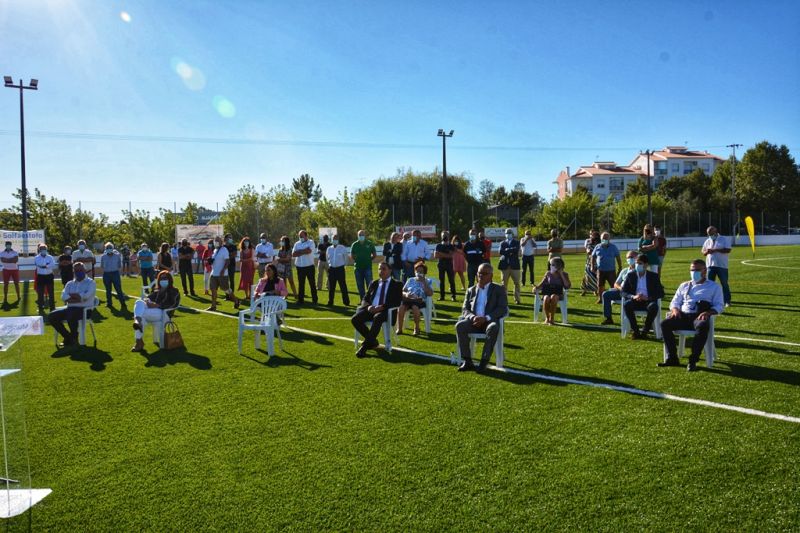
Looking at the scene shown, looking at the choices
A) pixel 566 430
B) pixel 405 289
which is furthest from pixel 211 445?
pixel 405 289

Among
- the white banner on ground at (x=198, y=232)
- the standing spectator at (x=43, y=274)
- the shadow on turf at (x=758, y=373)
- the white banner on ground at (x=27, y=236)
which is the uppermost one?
the white banner on ground at (x=198, y=232)

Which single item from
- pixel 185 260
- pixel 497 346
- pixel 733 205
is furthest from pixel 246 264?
pixel 733 205

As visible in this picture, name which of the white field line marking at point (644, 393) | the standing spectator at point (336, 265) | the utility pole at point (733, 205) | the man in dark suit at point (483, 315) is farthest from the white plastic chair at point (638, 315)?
the utility pole at point (733, 205)

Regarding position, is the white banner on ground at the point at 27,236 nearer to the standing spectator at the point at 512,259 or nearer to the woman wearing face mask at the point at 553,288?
the standing spectator at the point at 512,259

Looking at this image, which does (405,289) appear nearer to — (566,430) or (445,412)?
(445,412)

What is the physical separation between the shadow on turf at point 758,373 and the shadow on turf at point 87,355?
816 centimetres

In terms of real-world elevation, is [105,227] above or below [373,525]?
above

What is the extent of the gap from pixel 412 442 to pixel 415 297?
17.5 ft

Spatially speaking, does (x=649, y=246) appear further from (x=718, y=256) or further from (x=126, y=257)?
(x=126, y=257)

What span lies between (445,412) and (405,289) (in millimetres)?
4782

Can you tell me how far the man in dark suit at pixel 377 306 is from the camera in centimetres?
898

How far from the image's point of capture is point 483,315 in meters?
7.93

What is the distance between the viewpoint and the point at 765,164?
68375 mm

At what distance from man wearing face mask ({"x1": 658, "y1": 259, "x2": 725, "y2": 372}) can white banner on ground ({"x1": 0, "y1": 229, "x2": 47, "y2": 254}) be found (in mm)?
27765
